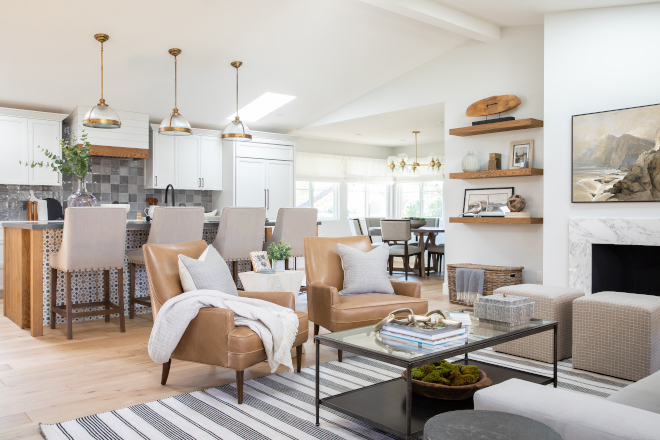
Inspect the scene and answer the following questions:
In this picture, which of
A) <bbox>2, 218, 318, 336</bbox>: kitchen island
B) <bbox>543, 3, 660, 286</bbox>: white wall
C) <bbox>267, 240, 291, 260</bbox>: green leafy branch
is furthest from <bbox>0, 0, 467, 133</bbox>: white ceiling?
<bbox>267, 240, 291, 260</bbox>: green leafy branch

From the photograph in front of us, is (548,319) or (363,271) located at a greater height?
(363,271)

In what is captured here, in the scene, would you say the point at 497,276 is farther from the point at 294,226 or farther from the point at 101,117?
the point at 101,117

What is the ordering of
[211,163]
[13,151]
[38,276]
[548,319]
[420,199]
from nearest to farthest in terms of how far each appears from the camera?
[548,319]
[38,276]
[13,151]
[211,163]
[420,199]

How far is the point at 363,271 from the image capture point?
3.67 m

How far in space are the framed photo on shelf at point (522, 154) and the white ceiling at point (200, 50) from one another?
1.40 meters

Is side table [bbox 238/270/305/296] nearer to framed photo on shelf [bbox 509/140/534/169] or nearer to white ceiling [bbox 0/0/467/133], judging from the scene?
white ceiling [bbox 0/0/467/133]

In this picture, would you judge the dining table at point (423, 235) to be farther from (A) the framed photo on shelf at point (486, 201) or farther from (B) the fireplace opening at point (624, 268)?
(B) the fireplace opening at point (624, 268)

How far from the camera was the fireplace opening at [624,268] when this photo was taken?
4.33m

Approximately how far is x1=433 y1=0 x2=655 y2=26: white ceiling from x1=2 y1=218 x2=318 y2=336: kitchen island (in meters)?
3.57

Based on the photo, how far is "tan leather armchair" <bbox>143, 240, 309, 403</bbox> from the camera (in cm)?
259

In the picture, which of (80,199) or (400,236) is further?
(400,236)

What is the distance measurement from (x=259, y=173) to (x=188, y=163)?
1.07 m

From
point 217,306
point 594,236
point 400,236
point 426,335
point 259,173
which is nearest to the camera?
point 426,335

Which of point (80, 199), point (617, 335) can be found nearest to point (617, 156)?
point (617, 335)
